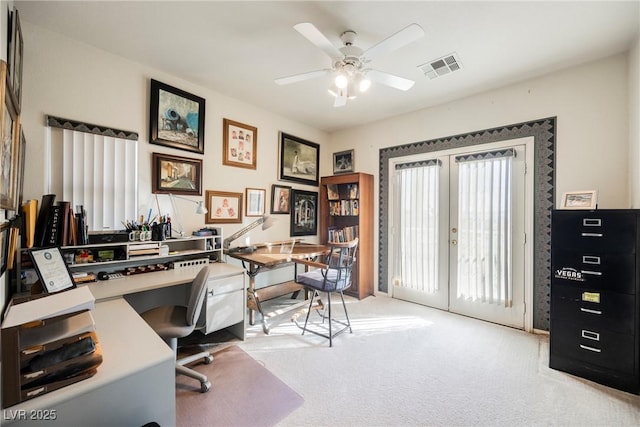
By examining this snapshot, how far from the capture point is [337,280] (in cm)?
257

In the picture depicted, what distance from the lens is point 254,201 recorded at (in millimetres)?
3459

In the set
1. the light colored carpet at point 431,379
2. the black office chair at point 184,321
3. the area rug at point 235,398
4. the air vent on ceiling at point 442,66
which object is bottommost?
the area rug at point 235,398

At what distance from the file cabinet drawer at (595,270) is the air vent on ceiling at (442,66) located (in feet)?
6.20

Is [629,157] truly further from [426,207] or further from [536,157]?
[426,207]

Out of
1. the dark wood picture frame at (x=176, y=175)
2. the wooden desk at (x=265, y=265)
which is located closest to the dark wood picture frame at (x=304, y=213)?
the wooden desk at (x=265, y=265)

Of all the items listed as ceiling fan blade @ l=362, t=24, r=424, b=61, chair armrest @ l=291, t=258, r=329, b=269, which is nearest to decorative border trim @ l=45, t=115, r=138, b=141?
chair armrest @ l=291, t=258, r=329, b=269

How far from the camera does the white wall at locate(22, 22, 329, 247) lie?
196cm

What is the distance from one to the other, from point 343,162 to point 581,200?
2914mm

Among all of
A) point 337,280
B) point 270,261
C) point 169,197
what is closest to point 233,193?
point 169,197

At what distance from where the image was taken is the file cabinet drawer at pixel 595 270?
1.84 meters

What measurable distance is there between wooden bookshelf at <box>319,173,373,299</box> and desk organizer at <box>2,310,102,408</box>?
313 cm

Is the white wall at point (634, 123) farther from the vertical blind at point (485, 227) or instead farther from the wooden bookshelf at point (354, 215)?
the wooden bookshelf at point (354, 215)

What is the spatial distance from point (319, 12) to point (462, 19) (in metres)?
1.05

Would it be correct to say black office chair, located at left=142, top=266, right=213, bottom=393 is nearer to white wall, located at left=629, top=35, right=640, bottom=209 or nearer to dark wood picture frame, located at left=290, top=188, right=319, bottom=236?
dark wood picture frame, located at left=290, top=188, right=319, bottom=236
